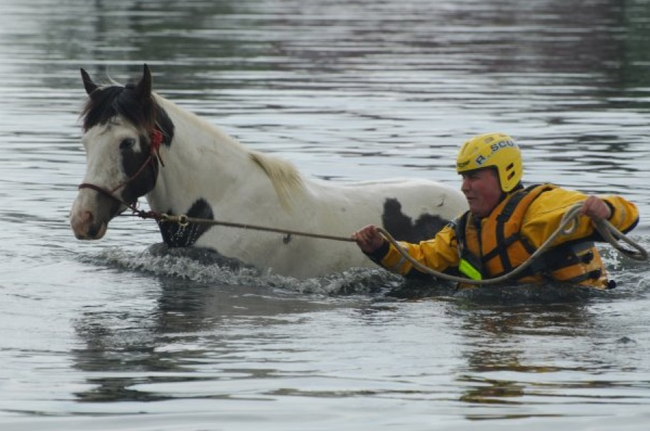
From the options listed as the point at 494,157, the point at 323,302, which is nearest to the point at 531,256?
the point at 494,157

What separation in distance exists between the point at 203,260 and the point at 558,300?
2.40 m

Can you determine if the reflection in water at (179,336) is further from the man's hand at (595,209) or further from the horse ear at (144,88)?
the man's hand at (595,209)

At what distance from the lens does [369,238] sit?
10.3m

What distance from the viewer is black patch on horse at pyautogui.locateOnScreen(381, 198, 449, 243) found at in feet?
37.7

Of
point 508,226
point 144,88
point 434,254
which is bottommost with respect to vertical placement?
point 434,254

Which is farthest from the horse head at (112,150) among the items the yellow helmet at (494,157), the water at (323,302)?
the yellow helmet at (494,157)

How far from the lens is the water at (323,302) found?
7.62 m

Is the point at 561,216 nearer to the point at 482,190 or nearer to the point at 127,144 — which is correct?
the point at 482,190

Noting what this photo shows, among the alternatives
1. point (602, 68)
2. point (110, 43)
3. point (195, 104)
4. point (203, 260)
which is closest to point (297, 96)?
point (195, 104)

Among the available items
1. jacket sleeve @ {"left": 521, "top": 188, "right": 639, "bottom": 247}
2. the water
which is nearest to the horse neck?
the water

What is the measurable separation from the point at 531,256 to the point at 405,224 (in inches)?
64.0

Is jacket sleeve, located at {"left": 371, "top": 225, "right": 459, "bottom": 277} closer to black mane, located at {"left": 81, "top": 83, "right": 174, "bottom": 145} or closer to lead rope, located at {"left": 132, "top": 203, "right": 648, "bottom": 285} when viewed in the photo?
lead rope, located at {"left": 132, "top": 203, "right": 648, "bottom": 285}

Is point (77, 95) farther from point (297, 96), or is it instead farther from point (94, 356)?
point (94, 356)

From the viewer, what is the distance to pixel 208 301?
35.0 feet
